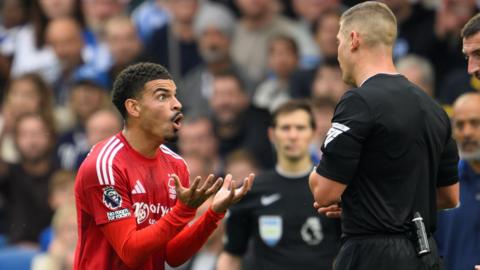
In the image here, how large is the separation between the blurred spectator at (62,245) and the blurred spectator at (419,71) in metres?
3.47

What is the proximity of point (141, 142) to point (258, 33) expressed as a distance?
17.9ft

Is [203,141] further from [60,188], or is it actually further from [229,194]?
[229,194]

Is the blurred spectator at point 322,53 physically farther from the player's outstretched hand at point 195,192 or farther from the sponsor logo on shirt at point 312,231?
the player's outstretched hand at point 195,192

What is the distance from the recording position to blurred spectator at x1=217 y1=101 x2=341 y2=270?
26.0ft

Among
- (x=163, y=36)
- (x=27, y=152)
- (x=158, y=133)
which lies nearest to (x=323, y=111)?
(x=163, y=36)

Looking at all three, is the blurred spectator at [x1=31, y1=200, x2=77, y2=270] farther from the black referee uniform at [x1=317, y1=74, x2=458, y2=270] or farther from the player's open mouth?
the black referee uniform at [x1=317, y1=74, x2=458, y2=270]

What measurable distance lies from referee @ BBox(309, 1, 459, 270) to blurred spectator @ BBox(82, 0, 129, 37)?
7278 millimetres

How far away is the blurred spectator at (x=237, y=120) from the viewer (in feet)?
35.7

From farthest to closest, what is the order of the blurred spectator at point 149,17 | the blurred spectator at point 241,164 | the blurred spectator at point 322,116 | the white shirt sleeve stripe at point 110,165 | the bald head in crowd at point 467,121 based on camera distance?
the blurred spectator at point 149,17
the blurred spectator at point 241,164
the blurred spectator at point 322,116
the bald head in crowd at point 467,121
the white shirt sleeve stripe at point 110,165

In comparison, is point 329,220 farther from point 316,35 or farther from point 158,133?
point 316,35

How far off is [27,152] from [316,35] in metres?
3.41

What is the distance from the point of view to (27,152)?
11977 millimetres

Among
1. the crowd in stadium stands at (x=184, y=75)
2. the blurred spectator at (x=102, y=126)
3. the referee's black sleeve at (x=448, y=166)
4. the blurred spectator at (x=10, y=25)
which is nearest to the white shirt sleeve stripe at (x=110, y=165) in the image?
the referee's black sleeve at (x=448, y=166)

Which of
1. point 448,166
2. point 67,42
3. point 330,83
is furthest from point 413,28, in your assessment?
point 448,166
